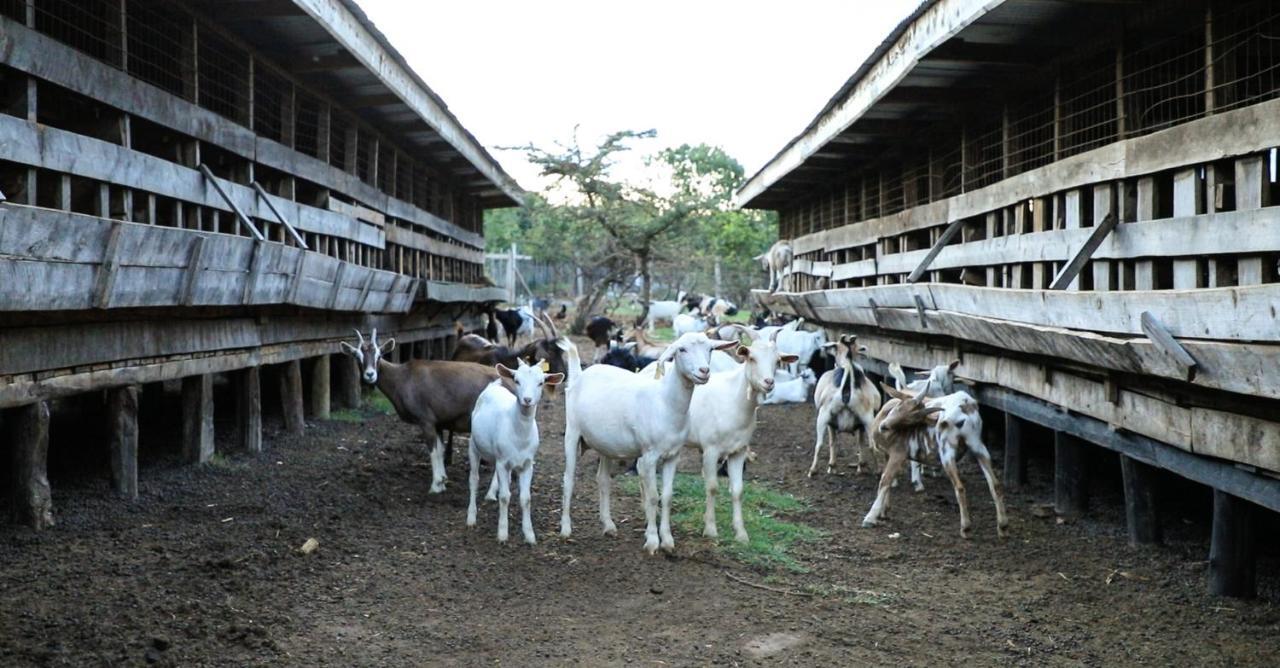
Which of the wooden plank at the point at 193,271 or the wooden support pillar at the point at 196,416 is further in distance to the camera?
the wooden support pillar at the point at 196,416

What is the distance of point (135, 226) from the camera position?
6.06 meters

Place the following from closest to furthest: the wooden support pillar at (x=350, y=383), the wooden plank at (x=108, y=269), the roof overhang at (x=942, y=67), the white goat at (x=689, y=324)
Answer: the wooden plank at (x=108, y=269), the roof overhang at (x=942, y=67), the wooden support pillar at (x=350, y=383), the white goat at (x=689, y=324)

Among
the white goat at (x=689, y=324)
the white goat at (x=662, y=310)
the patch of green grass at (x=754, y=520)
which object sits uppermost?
the white goat at (x=662, y=310)

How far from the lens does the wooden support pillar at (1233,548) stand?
5.95 meters

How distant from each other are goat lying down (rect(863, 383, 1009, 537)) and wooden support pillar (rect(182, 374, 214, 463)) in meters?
5.55

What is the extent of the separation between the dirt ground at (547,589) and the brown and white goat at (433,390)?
91 cm

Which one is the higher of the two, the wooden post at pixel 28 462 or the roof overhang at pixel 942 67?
the roof overhang at pixel 942 67

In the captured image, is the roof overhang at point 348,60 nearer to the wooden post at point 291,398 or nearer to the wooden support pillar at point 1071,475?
the wooden post at point 291,398

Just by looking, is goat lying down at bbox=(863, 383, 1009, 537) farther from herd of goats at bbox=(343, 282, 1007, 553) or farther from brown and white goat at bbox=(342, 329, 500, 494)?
brown and white goat at bbox=(342, 329, 500, 494)

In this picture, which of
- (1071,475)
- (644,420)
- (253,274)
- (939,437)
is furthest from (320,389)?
(1071,475)

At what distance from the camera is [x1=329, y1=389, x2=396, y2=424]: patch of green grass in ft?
42.1

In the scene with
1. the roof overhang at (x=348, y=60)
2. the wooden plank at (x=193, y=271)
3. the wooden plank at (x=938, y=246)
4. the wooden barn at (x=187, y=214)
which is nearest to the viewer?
the wooden barn at (x=187, y=214)

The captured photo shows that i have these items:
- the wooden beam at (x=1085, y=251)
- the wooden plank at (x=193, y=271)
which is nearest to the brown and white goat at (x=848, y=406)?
the wooden beam at (x=1085, y=251)

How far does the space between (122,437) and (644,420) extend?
3.71 metres
